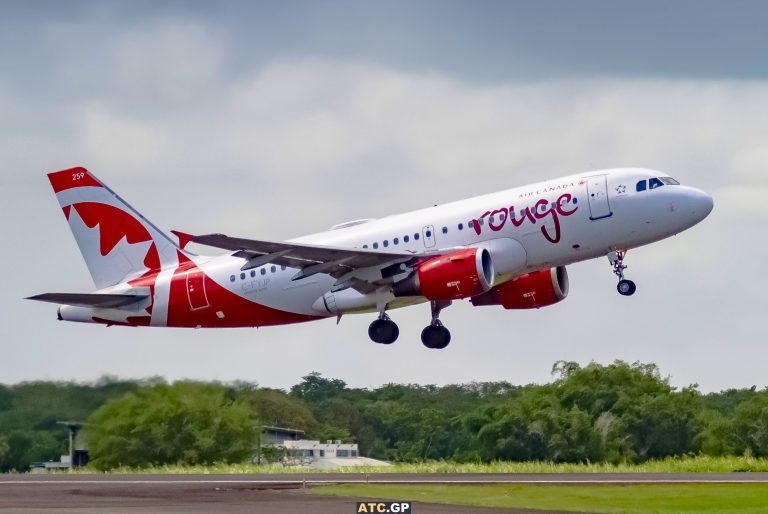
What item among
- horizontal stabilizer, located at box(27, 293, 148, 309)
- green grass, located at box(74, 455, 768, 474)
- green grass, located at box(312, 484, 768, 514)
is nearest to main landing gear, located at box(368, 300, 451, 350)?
green grass, located at box(74, 455, 768, 474)

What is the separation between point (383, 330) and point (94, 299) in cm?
1148

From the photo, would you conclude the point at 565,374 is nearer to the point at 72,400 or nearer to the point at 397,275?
the point at 397,275

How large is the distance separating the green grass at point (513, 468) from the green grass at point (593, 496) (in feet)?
30.2

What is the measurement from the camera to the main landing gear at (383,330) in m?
57.6

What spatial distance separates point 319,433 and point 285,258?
45.8 feet

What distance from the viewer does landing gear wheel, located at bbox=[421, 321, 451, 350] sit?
59094 mm

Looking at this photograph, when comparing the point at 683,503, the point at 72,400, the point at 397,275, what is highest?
the point at 397,275

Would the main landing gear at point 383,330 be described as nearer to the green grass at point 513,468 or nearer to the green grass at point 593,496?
the green grass at point 513,468

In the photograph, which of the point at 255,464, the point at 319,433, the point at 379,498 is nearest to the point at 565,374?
the point at 319,433

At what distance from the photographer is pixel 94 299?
60.0m

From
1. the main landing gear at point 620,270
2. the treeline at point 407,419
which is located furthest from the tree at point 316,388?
the main landing gear at point 620,270

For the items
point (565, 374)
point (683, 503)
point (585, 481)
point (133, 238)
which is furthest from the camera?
point (565, 374)

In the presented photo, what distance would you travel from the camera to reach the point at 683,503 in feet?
132

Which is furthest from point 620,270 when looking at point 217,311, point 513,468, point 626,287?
point 217,311
